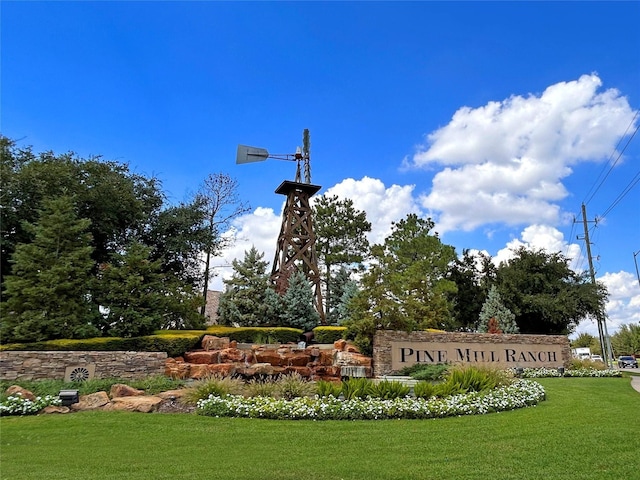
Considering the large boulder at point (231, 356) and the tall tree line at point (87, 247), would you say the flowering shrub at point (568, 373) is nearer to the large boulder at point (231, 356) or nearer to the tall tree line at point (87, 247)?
the large boulder at point (231, 356)

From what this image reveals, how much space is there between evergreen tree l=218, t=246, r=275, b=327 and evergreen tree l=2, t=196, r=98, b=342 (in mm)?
5507

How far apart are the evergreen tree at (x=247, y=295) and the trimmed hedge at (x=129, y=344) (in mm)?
3087

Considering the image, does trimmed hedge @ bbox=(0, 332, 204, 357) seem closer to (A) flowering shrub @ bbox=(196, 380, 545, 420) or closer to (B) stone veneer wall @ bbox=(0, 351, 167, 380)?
(B) stone veneer wall @ bbox=(0, 351, 167, 380)

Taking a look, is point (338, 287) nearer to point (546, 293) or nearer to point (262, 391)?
point (262, 391)

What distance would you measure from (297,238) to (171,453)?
16.8 metres

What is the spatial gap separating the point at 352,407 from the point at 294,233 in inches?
595

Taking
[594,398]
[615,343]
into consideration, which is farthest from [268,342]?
[615,343]

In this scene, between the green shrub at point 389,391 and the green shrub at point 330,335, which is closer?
the green shrub at point 389,391

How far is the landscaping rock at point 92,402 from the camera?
9.79 meters

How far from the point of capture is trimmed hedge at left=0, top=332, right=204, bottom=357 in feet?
45.8

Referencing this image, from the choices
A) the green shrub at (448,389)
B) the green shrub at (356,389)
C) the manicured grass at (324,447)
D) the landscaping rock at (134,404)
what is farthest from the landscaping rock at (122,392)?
the green shrub at (448,389)

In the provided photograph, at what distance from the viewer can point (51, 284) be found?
1495 cm

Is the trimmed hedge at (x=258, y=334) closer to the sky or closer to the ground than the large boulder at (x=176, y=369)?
closer to the sky

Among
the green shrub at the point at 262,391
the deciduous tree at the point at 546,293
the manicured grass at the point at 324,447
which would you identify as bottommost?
the manicured grass at the point at 324,447
